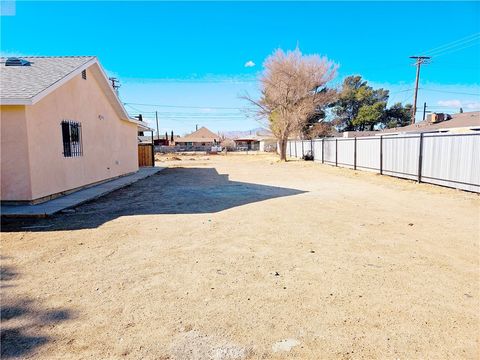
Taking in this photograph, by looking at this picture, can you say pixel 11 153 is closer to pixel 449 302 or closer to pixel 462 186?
pixel 449 302

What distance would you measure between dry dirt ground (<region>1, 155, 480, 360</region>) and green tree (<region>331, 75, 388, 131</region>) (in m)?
43.7

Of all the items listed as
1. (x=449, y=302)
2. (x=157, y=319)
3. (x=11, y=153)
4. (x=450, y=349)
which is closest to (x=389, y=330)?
(x=450, y=349)

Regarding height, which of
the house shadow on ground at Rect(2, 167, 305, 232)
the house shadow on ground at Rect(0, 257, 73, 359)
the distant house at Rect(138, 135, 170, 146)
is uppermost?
the distant house at Rect(138, 135, 170, 146)

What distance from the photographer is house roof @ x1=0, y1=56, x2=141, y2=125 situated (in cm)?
754

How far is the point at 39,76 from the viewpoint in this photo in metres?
9.06

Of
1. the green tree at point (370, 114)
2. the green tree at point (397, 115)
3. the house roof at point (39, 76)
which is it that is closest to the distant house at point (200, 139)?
the green tree at point (370, 114)

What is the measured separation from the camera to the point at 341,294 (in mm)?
3320

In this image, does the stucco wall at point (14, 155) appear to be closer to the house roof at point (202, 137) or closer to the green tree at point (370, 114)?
the green tree at point (370, 114)

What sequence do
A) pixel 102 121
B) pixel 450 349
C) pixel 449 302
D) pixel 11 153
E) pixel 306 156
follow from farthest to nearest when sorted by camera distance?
pixel 306 156
pixel 102 121
pixel 11 153
pixel 449 302
pixel 450 349

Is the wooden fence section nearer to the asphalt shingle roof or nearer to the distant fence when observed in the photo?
the asphalt shingle roof

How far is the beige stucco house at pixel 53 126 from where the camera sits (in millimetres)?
7746

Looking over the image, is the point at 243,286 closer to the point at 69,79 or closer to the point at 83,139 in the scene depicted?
the point at 69,79

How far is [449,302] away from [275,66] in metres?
29.2

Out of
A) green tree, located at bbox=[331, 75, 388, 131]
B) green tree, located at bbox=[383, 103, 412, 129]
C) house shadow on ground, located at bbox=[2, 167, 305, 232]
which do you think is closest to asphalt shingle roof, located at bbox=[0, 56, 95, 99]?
house shadow on ground, located at bbox=[2, 167, 305, 232]
